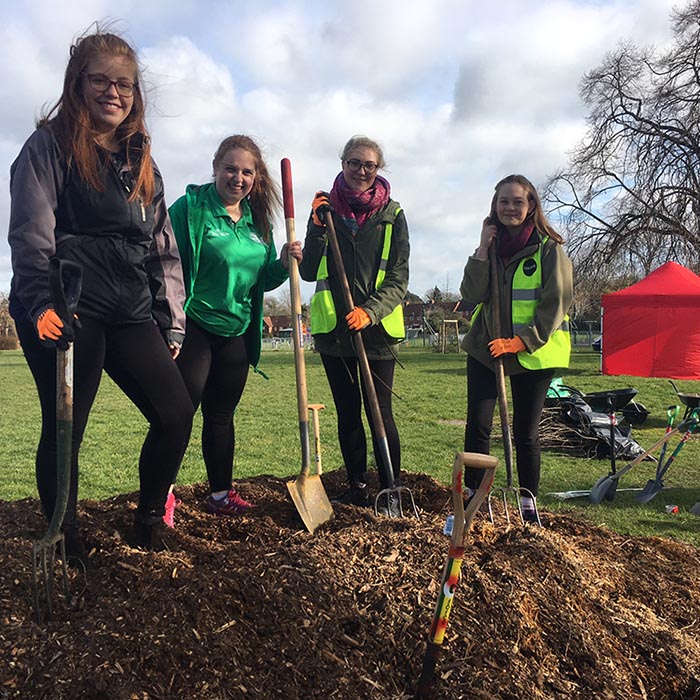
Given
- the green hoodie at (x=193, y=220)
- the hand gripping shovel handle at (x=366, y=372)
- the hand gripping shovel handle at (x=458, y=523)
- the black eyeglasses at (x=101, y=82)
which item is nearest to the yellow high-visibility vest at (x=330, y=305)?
the hand gripping shovel handle at (x=366, y=372)

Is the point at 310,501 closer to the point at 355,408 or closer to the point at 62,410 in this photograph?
the point at 355,408

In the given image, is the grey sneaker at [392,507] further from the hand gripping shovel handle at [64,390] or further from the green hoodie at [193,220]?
the hand gripping shovel handle at [64,390]

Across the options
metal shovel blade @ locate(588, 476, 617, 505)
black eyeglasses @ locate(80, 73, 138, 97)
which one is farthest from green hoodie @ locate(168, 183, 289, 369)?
metal shovel blade @ locate(588, 476, 617, 505)

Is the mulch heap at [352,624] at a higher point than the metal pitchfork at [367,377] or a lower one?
lower

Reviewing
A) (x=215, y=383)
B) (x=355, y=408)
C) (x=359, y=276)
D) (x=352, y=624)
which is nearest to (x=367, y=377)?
(x=355, y=408)

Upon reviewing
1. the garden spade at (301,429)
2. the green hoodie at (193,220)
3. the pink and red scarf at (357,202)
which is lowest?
the garden spade at (301,429)

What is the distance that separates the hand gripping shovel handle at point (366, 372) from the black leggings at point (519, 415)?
47 centimetres

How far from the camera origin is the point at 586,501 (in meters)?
4.99

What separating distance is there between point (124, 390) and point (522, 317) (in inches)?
89.1

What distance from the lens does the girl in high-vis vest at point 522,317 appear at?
11.8 feet

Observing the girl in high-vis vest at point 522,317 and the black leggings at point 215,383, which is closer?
the black leggings at point 215,383

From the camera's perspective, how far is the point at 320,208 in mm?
3721

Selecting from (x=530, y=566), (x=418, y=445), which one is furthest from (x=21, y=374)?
(x=530, y=566)

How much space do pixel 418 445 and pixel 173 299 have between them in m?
5.26
